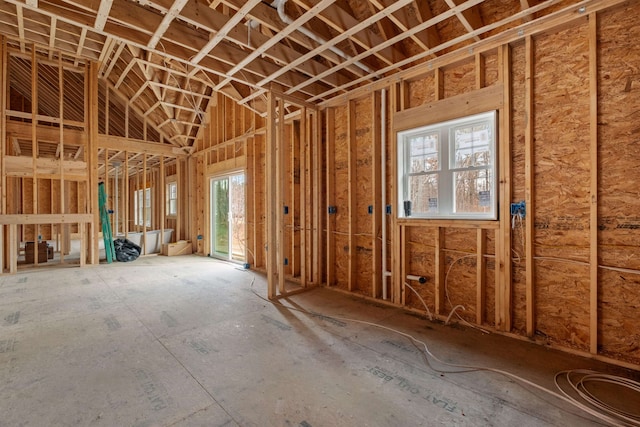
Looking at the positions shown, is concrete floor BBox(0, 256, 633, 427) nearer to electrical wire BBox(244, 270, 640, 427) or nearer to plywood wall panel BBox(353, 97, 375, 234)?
electrical wire BBox(244, 270, 640, 427)

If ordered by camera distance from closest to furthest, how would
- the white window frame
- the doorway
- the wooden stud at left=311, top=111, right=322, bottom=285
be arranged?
the wooden stud at left=311, top=111, right=322, bottom=285, the doorway, the white window frame

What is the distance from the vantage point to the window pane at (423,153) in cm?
372

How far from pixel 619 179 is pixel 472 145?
130 cm

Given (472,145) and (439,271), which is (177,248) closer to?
(439,271)

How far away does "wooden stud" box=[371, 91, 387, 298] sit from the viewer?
417cm

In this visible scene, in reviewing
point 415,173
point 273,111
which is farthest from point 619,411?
point 273,111

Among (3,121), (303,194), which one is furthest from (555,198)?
(3,121)

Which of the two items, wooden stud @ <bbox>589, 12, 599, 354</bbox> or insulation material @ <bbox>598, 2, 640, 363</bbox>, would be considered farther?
wooden stud @ <bbox>589, 12, 599, 354</bbox>

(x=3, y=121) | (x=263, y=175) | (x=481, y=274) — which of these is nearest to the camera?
(x=481, y=274)

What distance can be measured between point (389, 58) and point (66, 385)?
445 cm

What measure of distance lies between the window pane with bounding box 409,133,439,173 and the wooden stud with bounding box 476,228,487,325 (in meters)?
1.01

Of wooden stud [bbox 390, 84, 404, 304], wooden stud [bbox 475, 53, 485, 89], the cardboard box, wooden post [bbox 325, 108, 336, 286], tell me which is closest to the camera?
wooden stud [bbox 475, 53, 485, 89]

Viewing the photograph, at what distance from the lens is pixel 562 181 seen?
9.18 ft

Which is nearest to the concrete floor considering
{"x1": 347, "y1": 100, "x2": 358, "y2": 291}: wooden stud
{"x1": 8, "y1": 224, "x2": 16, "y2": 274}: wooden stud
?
{"x1": 347, "y1": 100, "x2": 358, "y2": 291}: wooden stud
